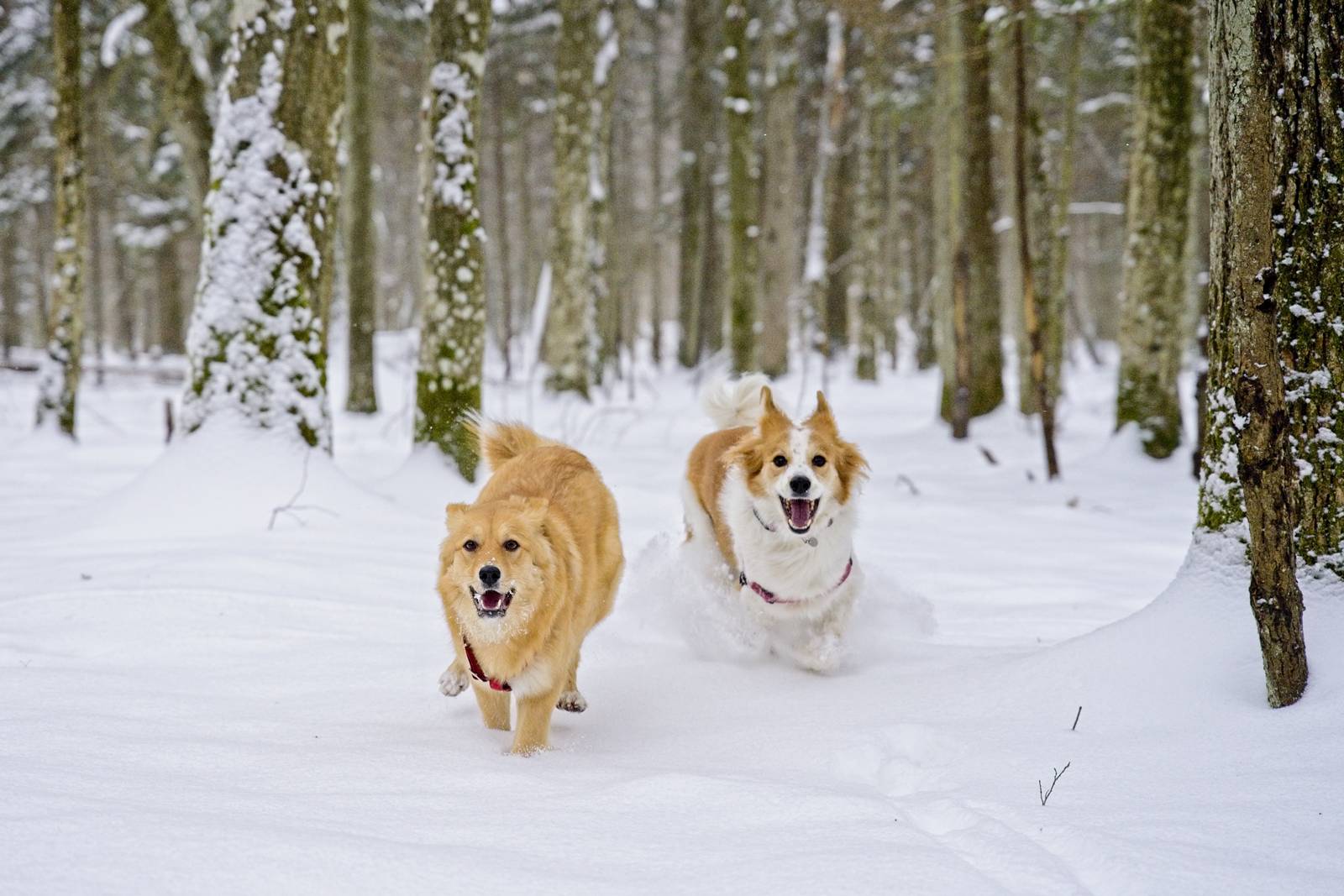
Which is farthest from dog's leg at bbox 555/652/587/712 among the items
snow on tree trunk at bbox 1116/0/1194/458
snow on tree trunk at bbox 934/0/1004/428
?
snow on tree trunk at bbox 934/0/1004/428

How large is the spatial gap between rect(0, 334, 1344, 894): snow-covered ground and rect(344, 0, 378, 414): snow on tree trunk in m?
7.50

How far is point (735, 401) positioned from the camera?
605 cm

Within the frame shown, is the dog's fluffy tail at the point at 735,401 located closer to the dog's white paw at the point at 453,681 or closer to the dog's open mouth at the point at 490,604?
the dog's white paw at the point at 453,681

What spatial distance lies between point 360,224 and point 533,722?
11.9m

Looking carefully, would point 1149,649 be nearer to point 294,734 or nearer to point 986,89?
point 294,734

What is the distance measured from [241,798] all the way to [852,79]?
78.0 feet

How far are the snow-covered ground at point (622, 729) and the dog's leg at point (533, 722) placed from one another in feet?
0.34

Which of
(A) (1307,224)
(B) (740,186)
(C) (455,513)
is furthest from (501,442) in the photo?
(B) (740,186)

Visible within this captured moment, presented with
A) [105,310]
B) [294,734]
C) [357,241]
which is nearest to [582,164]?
Result: [357,241]

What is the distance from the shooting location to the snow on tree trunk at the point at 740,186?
560 inches

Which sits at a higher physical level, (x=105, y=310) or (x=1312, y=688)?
(x=105, y=310)

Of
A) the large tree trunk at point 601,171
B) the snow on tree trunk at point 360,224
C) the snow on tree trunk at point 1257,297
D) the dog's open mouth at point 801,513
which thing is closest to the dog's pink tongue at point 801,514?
the dog's open mouth at point 801,513

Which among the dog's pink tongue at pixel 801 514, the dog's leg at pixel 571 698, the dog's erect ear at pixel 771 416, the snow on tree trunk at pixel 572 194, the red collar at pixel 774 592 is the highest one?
the snow on tree trunk at pixel 572 194

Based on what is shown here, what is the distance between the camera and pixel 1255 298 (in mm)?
2773
